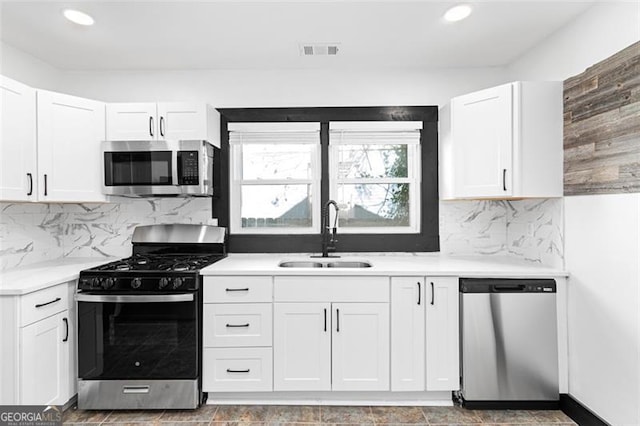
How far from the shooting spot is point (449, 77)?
127 inches

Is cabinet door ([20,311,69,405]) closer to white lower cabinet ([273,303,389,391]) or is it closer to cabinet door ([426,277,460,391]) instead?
white lower cabinet ([273,303,389,391])

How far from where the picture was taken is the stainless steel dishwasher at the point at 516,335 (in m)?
2.46

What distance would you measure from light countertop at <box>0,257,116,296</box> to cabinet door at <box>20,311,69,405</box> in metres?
0.22

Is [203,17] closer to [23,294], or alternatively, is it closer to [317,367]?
[23,294]

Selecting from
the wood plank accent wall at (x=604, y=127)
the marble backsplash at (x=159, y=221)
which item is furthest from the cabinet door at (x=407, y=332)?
the wood plank accent wall at (x=604, y=127)

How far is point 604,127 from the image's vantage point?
2.15 meters

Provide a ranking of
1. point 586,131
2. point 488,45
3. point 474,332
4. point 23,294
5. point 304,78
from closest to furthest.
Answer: point 23,294 < point 586,131 < point 474,332 < point 488,45 < point 304,78

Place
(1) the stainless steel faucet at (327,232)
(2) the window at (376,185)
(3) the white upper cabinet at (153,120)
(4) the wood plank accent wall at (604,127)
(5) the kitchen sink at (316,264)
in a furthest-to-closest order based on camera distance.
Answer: (2) the window at (376,185)
(1) the stainless steel faucet at (327,232)
(5) the kitchen sink at (316,264)
(3) the white upper cabinet at (153,120)
(4) the wood plank accent wall at (604,127)

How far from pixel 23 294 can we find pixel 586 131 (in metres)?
3.32

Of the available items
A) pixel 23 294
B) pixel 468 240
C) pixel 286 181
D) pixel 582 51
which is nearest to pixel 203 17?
pixel 286 181

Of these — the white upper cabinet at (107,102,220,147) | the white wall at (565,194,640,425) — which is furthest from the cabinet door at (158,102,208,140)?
the white wall at (565,194,640,425)

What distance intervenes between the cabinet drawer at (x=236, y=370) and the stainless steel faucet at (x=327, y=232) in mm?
950

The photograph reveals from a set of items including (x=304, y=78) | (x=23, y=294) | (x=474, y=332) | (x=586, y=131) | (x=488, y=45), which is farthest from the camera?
(x=304, y=78)

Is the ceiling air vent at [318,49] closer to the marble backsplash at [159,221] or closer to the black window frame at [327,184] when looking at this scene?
the black window frame at [327,184]
